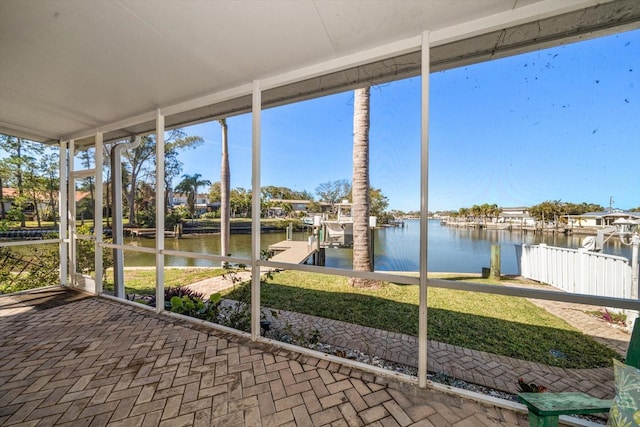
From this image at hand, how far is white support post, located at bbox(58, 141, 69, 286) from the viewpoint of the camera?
4488 millimetres

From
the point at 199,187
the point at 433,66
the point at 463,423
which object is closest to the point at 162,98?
the point at 433,66

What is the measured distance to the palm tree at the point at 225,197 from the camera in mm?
8195

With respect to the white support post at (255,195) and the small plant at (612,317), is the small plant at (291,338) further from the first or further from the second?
the small plant at (612,317)

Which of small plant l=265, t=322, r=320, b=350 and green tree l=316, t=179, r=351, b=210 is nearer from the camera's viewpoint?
small plant l=265, t=322, r=320, b=350

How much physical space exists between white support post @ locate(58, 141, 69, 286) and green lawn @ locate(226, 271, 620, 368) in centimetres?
288

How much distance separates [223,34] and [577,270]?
6.01 metres

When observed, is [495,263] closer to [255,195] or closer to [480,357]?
[480,357]

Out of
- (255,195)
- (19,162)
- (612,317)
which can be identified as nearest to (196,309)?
(255,195)

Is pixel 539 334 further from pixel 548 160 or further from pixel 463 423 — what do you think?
pixel 463 423

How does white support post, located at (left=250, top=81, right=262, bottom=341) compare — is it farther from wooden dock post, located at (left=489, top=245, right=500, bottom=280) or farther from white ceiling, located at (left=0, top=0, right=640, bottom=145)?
wooden dock post, located at (left=489, top=245, right=500, bottom=280)

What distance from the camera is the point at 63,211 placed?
4508mm

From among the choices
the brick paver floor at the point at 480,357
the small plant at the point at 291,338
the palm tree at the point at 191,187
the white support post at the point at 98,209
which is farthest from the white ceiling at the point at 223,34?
the palm tree at the point at 191,187

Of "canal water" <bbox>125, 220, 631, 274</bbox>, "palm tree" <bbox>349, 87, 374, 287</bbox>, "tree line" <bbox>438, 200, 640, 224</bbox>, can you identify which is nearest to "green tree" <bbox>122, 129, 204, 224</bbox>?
"canal water" <bbox>125, 220, 631, 274</bbox>

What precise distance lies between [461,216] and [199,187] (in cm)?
981
